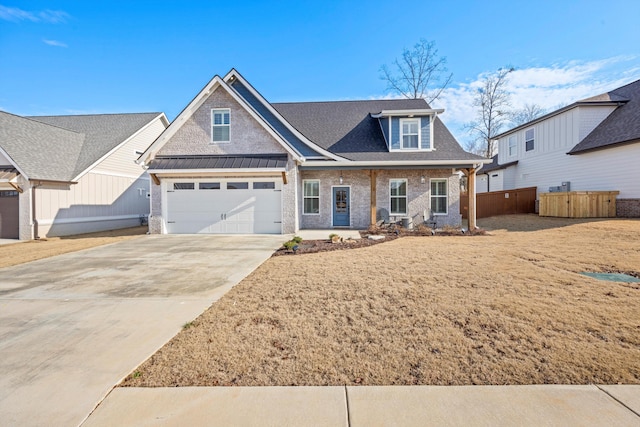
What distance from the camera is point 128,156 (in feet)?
61.4

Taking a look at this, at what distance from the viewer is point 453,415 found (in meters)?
2.44

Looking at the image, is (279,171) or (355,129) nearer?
(279,171)

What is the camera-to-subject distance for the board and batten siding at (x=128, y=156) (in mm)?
17359

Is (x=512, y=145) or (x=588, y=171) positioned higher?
(x=512, y=145)

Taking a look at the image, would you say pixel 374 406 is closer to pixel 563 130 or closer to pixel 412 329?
pixel 412 329

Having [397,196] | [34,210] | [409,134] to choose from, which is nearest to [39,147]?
[34,210]

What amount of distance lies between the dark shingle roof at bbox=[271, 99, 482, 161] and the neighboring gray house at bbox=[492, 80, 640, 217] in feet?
26.3

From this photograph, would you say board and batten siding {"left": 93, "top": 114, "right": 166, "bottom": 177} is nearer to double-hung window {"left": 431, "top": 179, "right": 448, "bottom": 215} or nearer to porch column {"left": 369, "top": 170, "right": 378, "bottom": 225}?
porch column {"left": 369, "top": 170, "right": 378, "bottom": 225}

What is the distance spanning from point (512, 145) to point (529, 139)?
198 centimetres

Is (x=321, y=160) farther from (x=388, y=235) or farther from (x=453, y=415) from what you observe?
(x=453, y=415)

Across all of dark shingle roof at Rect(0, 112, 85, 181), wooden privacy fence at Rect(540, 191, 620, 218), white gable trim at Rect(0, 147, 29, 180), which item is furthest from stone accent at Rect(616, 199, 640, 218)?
white gable trim at Rect(0, 147, 29, 180)

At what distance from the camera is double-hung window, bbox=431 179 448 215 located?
50.9ft

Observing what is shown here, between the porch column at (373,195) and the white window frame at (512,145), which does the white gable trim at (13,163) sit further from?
the white window frame at (512,145)

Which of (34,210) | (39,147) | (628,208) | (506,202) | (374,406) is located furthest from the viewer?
(506,202)
